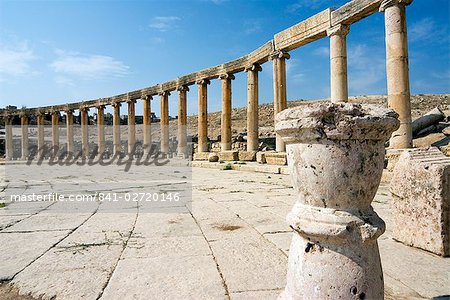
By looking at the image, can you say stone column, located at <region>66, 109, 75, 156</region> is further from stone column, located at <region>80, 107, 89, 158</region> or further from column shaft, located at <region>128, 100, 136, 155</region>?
column shaft, located at <region>128, 100, 136, 155</region>

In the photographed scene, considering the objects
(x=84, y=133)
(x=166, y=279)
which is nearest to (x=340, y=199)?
(x=166, y=279)

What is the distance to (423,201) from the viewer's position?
290cm

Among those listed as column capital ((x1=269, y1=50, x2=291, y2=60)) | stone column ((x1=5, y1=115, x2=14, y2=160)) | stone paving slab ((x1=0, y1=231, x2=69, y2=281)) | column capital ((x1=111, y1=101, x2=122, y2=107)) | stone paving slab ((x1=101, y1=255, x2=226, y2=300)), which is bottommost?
stone paving slab ((x1=101, y1=255, x2=226, y2=300))

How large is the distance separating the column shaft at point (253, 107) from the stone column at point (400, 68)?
24.7 ft

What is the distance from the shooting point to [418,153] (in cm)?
336

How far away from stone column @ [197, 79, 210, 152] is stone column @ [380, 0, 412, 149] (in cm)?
1180

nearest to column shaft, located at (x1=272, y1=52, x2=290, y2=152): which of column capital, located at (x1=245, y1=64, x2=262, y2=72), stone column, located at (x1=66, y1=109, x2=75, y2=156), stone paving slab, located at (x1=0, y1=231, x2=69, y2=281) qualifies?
column capital, located at (x1=245, y1=64, x2=262, y2=72)

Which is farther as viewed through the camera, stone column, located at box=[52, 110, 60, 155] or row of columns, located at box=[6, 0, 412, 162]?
stone column, located at box=[52, 110, 60, 155]

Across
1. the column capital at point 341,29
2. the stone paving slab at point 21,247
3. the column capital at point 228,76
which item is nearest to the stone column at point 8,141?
the column capital at point 228,76

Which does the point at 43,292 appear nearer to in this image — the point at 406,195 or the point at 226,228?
the point at 226,228

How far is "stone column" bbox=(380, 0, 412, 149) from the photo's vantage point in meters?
9.59

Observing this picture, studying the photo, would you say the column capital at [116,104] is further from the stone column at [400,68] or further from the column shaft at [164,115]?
the stone column at [400,68]

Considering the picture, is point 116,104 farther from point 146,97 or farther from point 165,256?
point 165,256

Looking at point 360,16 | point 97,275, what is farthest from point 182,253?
point 360,16
